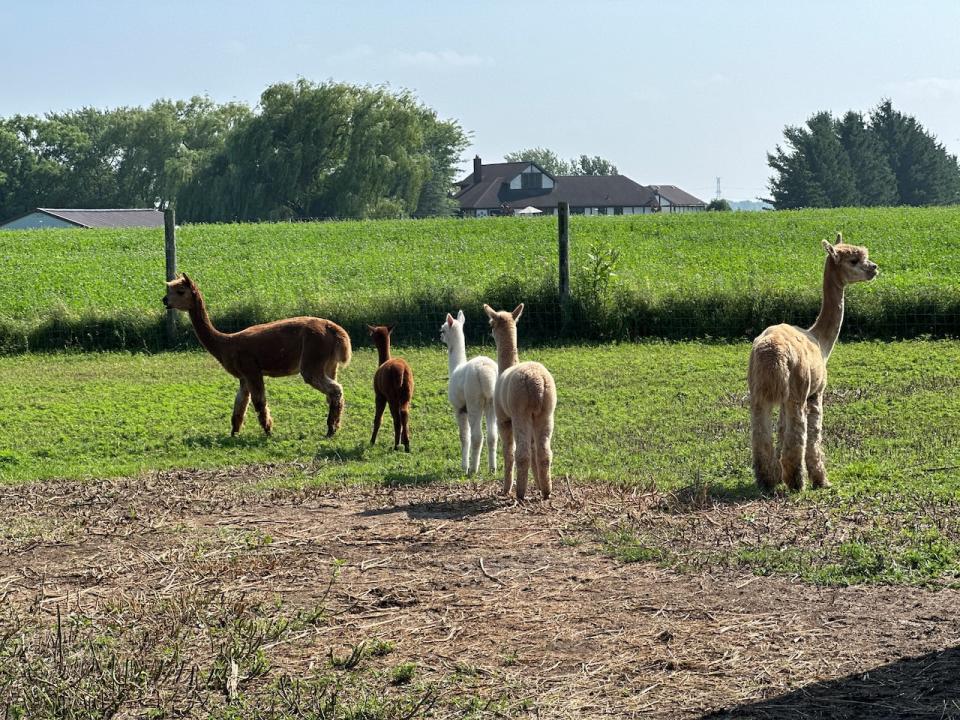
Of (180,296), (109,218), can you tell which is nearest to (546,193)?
(109,218)

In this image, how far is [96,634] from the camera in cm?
598

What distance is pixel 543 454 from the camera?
27.8 ft

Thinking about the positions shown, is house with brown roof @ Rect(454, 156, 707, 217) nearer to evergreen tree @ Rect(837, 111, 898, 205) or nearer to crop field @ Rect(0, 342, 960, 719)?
evergreen tree @ Rect(837, 111, 898, 205)

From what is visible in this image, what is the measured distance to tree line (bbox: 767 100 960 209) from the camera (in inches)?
3157

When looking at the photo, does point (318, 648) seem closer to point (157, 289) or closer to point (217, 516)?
point (217, 516)

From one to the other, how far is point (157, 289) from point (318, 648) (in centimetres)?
2008

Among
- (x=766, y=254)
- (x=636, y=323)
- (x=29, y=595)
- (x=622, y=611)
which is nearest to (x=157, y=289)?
(x=636, y=323)

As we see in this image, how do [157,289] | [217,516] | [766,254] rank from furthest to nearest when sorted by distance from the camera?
[766,254] < [157,289] < [217,516]

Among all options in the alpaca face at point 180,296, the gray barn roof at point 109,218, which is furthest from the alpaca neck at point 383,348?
the gray barn roof at point 109,218

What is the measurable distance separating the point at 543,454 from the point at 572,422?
3.52 meters

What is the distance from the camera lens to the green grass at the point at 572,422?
32.1 ft

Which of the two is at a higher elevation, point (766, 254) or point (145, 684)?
point (766, 254)

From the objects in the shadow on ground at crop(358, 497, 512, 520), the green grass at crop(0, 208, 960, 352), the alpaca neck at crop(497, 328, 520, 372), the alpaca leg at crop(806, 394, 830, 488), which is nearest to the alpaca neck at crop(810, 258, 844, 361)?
Answer: the alpaca leg at crop(806, 394, 830, 488)

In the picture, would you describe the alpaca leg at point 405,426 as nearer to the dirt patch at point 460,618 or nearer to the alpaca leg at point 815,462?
the dirt patch at point 460,618
